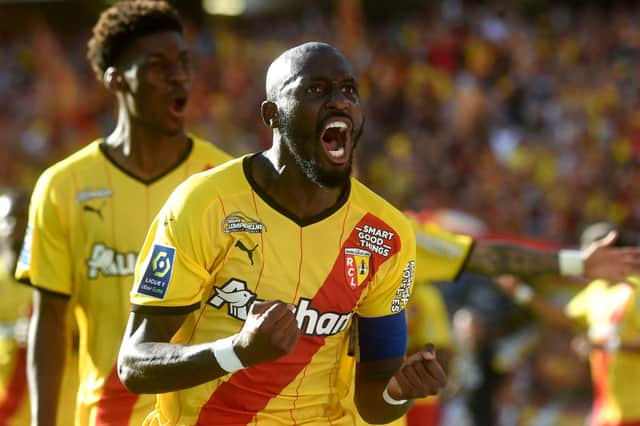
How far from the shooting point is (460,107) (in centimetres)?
1470

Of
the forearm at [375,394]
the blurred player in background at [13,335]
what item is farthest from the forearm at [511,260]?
the blurred player in background at [13,335]

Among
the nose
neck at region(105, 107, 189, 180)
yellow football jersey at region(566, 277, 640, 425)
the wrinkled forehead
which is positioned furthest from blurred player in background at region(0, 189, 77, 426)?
yellow football jersey at region(566, 277, 640, 425)

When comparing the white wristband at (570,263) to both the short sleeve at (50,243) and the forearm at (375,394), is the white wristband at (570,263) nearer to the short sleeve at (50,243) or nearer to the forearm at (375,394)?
the forearm at (375,394)

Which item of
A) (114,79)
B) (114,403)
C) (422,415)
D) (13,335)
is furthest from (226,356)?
(422,415)

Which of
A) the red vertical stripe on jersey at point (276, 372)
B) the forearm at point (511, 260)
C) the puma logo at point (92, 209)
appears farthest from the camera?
the forearm at point (511, 260)

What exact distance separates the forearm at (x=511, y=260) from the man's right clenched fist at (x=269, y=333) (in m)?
2.35

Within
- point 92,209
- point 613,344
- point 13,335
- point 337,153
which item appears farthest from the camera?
point 613,344

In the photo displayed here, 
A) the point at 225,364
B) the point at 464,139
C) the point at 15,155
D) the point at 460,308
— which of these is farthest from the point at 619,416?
the point at 15,155

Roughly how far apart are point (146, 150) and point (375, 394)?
174 centimetres

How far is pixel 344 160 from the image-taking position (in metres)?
3.65

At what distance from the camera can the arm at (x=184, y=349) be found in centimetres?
308

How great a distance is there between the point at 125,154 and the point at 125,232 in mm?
415

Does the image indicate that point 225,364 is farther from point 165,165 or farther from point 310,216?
point 165,165

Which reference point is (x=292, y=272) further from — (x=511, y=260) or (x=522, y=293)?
(x=522, y=293)
